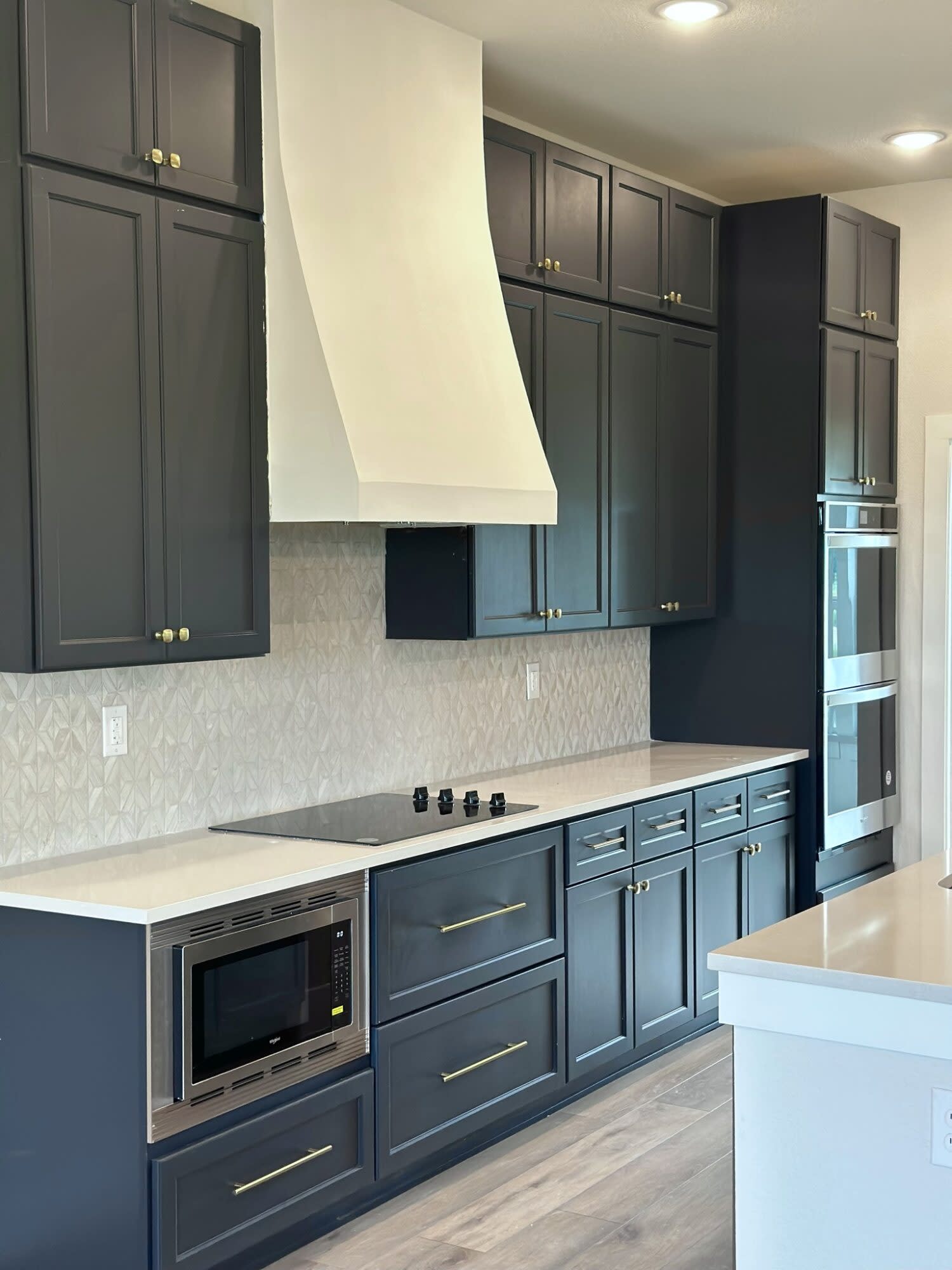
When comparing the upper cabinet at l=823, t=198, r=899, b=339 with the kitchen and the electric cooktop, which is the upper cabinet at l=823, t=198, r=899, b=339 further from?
the electric cooktop

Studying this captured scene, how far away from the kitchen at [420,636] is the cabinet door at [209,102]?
0.05 feet

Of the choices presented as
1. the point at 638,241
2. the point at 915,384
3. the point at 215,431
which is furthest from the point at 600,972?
the point at 915,384

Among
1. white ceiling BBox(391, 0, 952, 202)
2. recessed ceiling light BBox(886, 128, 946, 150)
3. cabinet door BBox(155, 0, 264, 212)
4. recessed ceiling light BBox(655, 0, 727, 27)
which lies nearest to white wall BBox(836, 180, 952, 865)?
white ceiling BBox(391, 0, 952, 202)

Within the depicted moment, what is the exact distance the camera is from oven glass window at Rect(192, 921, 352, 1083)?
114 inches

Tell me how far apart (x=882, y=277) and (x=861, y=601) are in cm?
122

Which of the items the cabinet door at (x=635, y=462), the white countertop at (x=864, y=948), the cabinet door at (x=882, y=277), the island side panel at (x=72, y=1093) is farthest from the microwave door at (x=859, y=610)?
the island side panel at (x=72, y=1093)

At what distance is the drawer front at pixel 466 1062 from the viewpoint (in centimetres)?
340

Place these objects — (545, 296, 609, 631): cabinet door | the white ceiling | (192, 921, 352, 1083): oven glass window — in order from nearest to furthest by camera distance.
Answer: (192, 921, 352, 1083): oven glass window
the white ceiling
(545, 296, 609, 631): cabinet door

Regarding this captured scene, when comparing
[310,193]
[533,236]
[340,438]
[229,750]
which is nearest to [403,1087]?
[229,750]

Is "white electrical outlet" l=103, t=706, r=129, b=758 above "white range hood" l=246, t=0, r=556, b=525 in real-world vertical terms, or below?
below

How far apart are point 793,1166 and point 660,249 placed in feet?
11.0

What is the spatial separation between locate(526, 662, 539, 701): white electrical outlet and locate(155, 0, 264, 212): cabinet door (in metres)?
2.09

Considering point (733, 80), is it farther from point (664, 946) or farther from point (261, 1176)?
point (261, 1176)

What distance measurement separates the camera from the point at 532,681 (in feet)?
16.4
